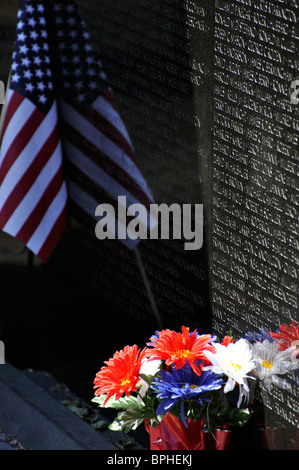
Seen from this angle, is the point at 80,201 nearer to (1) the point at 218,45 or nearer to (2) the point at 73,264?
(2) the point at 73,264

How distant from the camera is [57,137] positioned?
5.88 m

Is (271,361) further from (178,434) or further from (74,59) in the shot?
(74,59)

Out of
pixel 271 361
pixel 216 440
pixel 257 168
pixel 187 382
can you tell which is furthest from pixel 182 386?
Answer: pixel 257 168

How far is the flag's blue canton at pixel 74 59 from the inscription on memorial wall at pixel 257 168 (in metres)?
1.64

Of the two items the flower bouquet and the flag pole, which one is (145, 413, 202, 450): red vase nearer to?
the flower bouquet

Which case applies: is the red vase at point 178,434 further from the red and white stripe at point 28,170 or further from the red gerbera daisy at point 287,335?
the red and white stripe at point 28,170

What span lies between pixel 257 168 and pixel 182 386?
1218mm

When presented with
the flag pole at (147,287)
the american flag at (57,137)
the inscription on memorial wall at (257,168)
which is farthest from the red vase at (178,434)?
the american flag at (57,137)

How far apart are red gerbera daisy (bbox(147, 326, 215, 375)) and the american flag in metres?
1.75

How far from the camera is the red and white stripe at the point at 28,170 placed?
5.67 m

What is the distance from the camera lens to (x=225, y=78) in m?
4.42

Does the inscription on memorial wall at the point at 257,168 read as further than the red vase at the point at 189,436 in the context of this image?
Yes

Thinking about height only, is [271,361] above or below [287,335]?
below

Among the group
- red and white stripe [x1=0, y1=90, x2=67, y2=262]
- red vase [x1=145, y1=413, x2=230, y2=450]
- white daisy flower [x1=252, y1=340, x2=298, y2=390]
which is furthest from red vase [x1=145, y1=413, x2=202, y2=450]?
red and white stripe [x1=0, y1=90, x2=67, y2=262]
